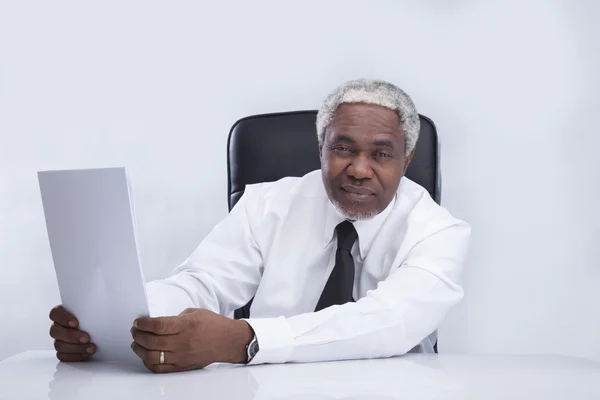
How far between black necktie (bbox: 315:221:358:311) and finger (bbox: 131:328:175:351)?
2.16ft

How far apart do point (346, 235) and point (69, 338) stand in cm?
81

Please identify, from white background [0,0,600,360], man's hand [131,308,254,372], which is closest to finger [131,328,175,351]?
man's hand [131,308,254,372]

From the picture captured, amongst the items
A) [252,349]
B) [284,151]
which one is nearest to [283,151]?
[284,151]

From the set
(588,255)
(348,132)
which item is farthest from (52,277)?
(588,255)

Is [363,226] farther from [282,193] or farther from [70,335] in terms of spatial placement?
[70,335]

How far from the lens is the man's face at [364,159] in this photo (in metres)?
1.77

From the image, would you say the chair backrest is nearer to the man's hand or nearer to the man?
the man

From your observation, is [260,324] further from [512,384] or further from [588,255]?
[588,255]

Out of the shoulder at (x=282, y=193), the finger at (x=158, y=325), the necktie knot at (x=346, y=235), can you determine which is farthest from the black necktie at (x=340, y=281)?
the finger at (x=158, y=325)

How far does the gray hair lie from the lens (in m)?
1.80

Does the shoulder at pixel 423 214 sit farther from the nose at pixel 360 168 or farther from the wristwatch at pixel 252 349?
the wristwatch at pixel 252 349

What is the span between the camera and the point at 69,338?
1.21 meters

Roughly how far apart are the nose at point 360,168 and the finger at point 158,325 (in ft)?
2.42

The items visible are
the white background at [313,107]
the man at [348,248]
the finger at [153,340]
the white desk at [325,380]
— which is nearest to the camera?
the white desk at [325,380]
